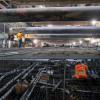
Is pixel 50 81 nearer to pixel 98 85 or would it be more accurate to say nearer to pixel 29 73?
pixel 29 73

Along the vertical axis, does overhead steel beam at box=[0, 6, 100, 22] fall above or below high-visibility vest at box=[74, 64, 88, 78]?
above

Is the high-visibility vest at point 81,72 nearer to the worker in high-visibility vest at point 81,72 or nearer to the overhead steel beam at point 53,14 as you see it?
the worker in high-visibility vest at point 81,72

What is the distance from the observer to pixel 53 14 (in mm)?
2551

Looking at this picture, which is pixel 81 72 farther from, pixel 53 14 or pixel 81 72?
pixel 53 14

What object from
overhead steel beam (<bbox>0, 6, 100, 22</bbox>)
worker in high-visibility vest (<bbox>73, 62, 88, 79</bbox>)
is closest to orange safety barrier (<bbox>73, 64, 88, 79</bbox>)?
worker in high-visibility vest (<bbox>73, 62, 88, 79</bbox>)

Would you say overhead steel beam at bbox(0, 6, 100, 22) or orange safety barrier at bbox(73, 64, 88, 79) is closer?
→ overhead steel beam at bbox(0, 6, 100, 22)

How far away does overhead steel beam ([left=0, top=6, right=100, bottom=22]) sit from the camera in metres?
2.49

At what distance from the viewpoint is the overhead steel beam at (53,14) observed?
2.49 meters

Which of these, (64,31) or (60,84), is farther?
(64,31)

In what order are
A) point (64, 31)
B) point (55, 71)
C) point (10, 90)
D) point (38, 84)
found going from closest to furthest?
1. point (10, 90)
2. point (38, 84)
3. point (55, 71)
4. point (64, 31)

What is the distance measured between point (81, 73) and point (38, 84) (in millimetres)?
748

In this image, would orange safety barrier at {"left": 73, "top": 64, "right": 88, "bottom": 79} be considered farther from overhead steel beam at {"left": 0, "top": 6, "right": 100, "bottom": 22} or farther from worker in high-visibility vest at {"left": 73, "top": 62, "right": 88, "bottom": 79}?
overhead steel beam at {"left": 0, "top": 6, "right": 100, "bottom": 22}

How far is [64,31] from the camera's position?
6887 mm

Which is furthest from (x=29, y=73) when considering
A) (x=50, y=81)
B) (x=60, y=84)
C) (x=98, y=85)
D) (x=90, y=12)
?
(x=90, y=12)
